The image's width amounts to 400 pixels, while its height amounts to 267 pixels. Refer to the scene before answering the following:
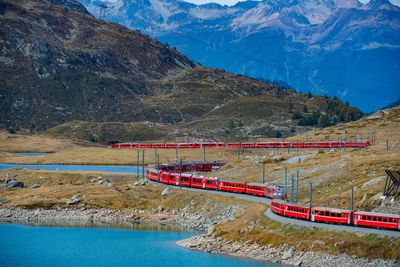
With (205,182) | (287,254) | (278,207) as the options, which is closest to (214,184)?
(205,182)

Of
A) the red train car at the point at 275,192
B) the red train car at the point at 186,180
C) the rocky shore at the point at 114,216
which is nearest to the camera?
the rocky shore at the point at 114,216

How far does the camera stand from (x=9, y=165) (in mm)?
191625

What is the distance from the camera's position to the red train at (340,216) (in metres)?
86.2

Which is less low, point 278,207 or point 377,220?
point 377,220

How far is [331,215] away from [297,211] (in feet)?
19.1

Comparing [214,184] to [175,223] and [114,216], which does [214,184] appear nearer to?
[175,223]

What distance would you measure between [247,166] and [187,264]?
72.3m

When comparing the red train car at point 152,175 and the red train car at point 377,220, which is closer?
the red train car at point 377,220

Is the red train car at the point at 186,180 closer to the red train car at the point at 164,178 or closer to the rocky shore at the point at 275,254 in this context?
the red train car at the point at 164,178

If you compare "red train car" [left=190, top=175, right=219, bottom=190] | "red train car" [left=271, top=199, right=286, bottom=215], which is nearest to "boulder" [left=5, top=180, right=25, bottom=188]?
"red train car" [left=190, top=175, right=219, bottom=190]

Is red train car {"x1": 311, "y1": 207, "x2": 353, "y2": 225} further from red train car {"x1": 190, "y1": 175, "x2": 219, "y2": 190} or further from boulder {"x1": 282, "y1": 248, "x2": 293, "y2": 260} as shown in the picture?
red train car {"x1": 190, "y1": 175, "x2": 219, "y2": 190}

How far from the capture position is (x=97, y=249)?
99000 mm

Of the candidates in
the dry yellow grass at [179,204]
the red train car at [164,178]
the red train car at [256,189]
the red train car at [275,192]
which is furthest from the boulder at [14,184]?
the red train car at [275,192]

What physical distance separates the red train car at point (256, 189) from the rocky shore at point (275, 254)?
2348cm
